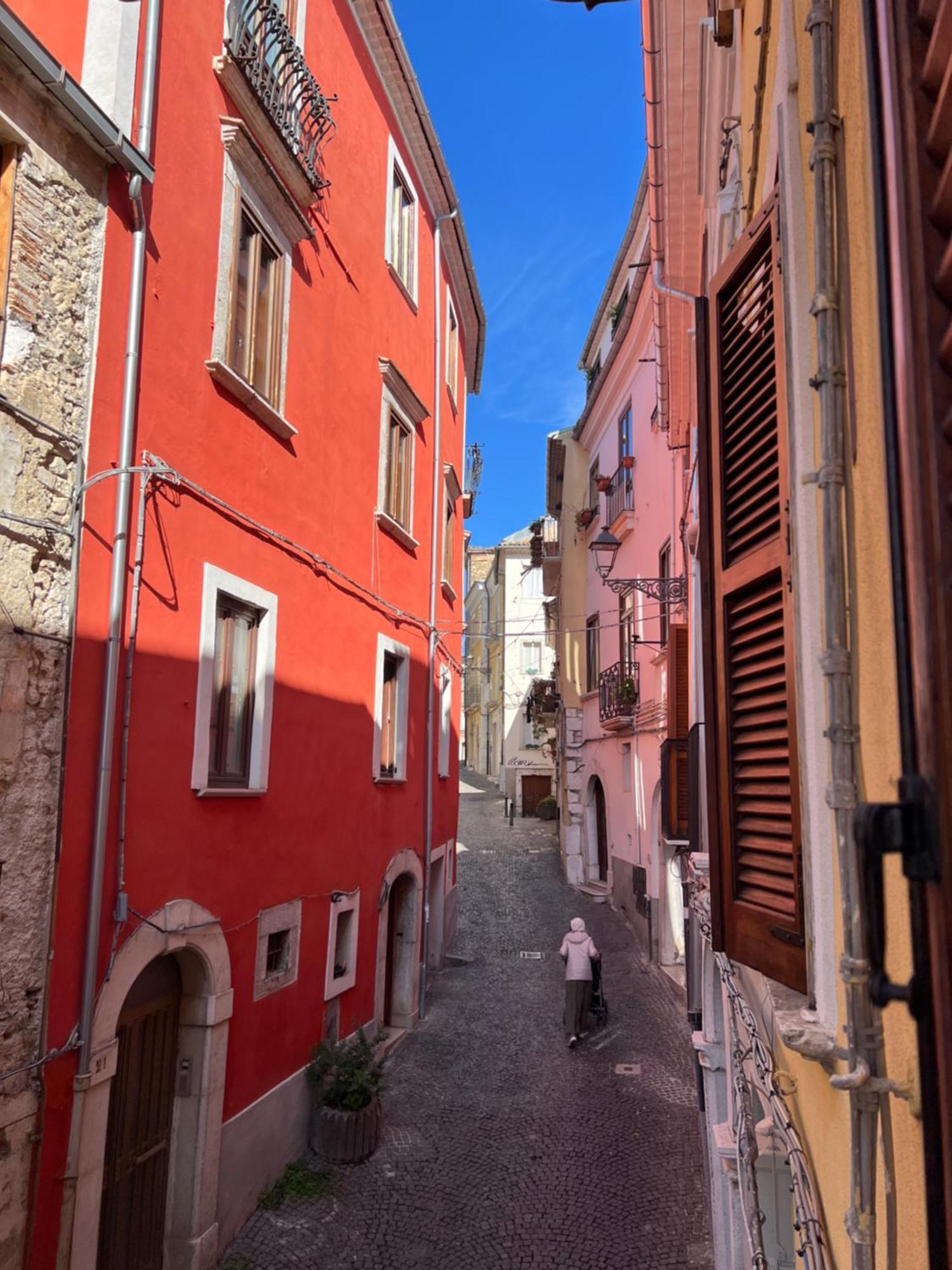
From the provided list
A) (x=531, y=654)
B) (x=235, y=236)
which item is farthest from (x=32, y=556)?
(x=531, y=654)

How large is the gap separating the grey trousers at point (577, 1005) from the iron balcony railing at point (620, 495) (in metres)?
9.75

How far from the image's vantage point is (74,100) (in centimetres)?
526

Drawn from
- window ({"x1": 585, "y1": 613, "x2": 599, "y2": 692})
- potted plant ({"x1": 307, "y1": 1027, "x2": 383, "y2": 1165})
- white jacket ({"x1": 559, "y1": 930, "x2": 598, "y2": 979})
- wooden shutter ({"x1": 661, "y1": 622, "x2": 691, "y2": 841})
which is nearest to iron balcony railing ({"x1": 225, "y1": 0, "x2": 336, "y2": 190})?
wooden shutter ({"x1": 661, "y1": 622, "x2": 691, "y2": 841})

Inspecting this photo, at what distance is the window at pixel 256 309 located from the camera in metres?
7.71

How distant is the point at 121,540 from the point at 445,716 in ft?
33.2

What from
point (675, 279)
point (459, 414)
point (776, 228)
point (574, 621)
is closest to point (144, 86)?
point (776, 228)

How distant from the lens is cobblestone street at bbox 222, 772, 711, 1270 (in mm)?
7059

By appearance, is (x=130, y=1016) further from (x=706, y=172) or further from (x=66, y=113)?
(x=706, y=172)

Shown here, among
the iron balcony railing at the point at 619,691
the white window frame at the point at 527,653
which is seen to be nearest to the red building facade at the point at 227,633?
the iron balcony railing at the point at 619,691

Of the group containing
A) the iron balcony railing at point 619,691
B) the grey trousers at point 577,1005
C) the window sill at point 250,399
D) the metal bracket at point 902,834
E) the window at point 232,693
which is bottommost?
the grey trousers at point 577,1005

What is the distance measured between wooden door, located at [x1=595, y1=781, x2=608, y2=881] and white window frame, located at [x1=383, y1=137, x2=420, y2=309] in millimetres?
13556

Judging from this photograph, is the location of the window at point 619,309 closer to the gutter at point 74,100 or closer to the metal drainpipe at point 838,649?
the gutter at point 74,100

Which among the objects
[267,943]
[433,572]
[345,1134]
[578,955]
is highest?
[433,572]

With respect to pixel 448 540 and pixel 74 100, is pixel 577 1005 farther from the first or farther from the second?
pixel 74 100
